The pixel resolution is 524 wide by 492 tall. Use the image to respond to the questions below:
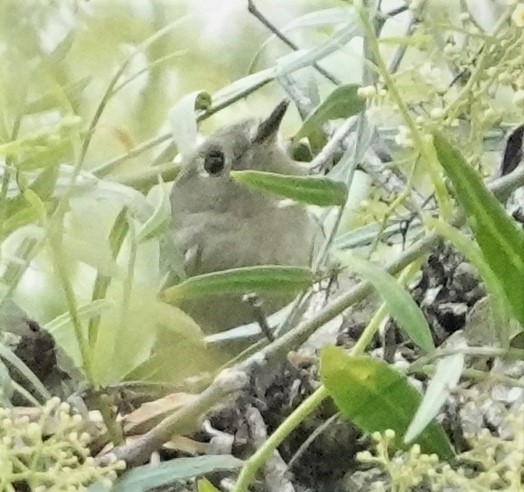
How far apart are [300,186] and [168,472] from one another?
5.7 inches

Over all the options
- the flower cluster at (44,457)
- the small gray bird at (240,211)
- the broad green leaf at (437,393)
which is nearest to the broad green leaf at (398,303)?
the broad green leaf at (437,393)

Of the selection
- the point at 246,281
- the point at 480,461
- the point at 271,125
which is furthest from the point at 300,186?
the point at 271,125

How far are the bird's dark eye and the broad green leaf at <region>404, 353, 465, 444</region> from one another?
0.52m

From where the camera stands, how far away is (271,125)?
2.70 ft

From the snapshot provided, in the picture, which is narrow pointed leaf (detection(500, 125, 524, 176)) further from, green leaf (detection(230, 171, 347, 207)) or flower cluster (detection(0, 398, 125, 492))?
flower cluster (detection(0, 398, 125, 492))

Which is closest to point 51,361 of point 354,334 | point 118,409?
point 118,409

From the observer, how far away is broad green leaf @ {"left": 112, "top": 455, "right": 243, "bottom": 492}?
1.46 ft

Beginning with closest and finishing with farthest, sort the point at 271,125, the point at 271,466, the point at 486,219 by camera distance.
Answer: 1. the point at 486,219
2. the point at 271,466
3. the point at 271,125

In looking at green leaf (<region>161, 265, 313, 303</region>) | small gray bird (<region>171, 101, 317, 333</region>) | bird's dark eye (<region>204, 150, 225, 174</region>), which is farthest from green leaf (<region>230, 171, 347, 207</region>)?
bird's dark eye (<region>204, 150, 225, 174</region>)

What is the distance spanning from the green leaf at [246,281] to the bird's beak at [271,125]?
0.30 metres

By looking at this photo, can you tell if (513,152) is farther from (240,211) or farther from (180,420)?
(240,211)

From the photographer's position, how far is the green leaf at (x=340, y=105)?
1.87ft

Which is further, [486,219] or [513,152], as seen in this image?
[513,152]

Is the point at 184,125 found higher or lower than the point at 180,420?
higher
